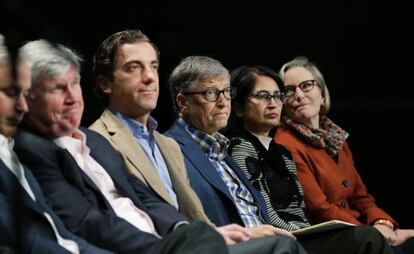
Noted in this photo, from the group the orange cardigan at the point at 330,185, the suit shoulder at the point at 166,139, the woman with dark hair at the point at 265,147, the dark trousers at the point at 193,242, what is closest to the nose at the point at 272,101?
the woman with dark hair at the point at 265,147

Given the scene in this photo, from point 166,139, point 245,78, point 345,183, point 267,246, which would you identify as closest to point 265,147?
point 245,78

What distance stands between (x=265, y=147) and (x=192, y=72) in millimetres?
489

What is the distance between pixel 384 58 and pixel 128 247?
2364mm

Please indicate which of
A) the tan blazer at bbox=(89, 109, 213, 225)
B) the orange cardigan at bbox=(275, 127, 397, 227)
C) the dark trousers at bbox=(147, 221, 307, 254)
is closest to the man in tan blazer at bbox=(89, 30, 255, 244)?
the tan blazer at bbox=(89, 109, 213, 225)

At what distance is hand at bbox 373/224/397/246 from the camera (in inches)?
161

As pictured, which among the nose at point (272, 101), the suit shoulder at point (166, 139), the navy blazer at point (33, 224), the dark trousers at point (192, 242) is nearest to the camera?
the navy blazer at point (33, 224)

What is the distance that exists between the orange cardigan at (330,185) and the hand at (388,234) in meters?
0.07

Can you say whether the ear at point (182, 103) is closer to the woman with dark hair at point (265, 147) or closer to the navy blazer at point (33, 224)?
the woman with dark hair at point (265, 147)

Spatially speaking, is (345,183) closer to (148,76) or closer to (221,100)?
(221,100)

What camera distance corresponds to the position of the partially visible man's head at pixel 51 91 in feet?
9.09

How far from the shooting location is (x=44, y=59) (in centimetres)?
279

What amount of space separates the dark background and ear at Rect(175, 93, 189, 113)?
0.31 m

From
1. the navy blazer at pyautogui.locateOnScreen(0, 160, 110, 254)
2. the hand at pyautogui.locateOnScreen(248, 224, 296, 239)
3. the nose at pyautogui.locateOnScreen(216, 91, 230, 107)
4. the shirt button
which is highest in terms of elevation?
the nose at pyautogui.locateOnScreen(216, 91, 230, 107)

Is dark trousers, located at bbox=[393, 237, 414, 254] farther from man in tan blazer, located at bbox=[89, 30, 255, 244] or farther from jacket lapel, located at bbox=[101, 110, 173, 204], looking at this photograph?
jacket lapel, located at bbox=[101, 110, 173, 204]
